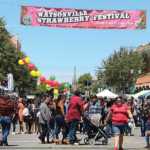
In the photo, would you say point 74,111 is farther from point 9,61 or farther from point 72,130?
point 9,61

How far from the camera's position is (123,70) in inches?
3595

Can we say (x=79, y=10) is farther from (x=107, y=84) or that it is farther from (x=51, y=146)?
(x=107, y=84)

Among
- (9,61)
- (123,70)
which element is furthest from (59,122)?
(123,70)

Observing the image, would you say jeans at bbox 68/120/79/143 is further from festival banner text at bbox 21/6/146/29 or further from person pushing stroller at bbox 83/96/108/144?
festival banner text at bbox 21/6/146/29

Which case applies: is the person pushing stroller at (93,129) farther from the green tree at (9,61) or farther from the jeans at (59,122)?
the green tree at (9,61)

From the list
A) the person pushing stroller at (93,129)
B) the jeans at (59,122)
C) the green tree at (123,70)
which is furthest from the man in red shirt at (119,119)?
the green tree at (123,70)

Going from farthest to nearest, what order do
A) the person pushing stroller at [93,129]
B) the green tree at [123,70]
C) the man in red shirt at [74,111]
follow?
the green tree at [123,70] → the person pushing stroller at [93,129] → the man in red shirt at [74,111]

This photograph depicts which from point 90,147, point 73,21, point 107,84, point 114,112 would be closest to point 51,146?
point 90,147

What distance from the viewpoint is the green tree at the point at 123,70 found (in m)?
91.4

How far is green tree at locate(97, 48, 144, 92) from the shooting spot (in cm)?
9138

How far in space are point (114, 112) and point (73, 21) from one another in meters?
12.2

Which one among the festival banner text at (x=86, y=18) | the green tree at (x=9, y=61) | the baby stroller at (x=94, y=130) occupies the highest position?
the green tree at (x=9, y=61)

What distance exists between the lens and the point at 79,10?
3244cm

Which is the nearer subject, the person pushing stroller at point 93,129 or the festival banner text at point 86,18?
the person pushing stroller at point 93,129
